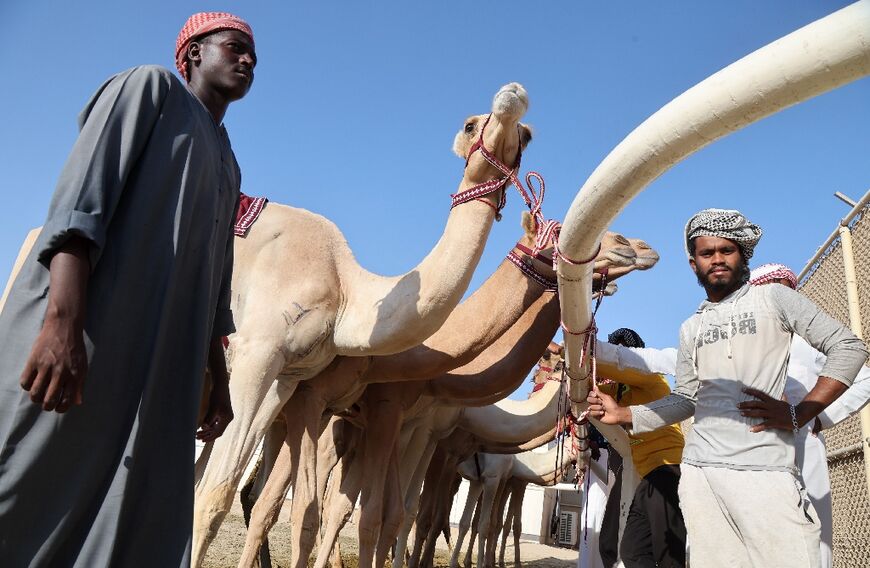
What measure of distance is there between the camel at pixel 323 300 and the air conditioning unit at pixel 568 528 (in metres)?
26.8

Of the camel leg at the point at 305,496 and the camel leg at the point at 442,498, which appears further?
the camel leg at the point at 442,498

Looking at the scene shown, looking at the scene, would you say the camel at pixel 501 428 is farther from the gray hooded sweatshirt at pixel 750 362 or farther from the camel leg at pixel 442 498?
the gray hooded sweatshirt at pixel 750 362

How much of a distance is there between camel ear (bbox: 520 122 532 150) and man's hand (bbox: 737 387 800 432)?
354 centimetres

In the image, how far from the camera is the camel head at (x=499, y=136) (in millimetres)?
6039

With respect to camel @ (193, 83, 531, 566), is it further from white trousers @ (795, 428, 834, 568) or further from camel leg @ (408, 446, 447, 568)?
camel leg @ (408, 446, 447, 568)

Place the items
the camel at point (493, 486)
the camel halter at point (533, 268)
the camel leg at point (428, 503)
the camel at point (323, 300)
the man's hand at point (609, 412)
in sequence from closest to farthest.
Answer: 1. the man's hand at point (609, 412)
2. the camel at point (323, 300)
3. the camel halter at point (533, 268)
4. the camel leg at point (428, 503)
5. the camel at point (493, 486)

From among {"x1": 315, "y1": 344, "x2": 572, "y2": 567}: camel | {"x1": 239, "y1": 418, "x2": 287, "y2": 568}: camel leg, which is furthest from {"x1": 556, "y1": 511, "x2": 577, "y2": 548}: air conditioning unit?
{"x1": 239, "y1": 418, "x2": 287, "y2": 568}: camel leg

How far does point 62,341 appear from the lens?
6.98 ft

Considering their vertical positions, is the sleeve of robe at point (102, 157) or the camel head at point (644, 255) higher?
the camel head at point (644, 255)

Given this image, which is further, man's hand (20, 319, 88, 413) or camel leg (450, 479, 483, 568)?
camel leg (450, 479, 483, 568)

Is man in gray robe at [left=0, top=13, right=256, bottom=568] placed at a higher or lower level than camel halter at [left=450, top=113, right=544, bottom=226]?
lower

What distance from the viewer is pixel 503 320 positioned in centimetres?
752

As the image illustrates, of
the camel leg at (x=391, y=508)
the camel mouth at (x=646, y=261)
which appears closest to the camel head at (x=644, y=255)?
the camel mouth at (x=646, y=261)

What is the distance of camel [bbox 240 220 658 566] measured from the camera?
6.77m
